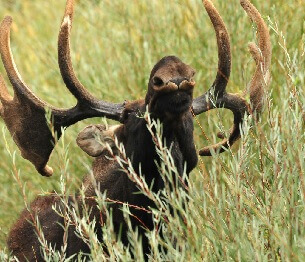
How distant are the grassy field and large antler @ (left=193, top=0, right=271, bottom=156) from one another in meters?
0.12

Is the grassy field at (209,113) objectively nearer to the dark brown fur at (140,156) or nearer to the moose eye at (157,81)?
the dark brown fur at (140,156)

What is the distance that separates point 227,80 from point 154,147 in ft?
2.63

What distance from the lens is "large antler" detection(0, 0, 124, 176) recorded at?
782 cm

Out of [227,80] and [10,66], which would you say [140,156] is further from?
[10,66]

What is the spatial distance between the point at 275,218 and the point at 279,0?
481 centimetres

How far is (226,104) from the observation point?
7867 millimetres

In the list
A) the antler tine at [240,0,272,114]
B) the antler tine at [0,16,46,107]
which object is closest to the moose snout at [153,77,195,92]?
the antler tine at [240,0,272,114]

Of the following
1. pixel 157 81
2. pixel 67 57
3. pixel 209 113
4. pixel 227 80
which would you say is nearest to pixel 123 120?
pixel 67 57

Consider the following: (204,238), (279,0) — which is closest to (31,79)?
(279,0)

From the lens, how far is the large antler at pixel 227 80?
24.9ft

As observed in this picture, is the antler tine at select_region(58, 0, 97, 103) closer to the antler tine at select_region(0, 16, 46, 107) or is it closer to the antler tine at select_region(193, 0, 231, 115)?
the antler tine at select_region(0, 16, 46, 107)

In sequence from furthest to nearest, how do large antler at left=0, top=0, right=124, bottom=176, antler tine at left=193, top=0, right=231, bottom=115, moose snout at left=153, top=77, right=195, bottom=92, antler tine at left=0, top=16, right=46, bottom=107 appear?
antler tine at left=0, top=16, right=46, bottom=107 < large antler at left=0, top=0, right=124, bottom=176 < antler tine at left=193, top=0, right=231, bottom=115 < moose snout at left=153, top=77, right=195, bottom=92

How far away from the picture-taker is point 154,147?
718cm

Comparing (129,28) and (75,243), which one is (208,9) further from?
(129,28)
